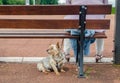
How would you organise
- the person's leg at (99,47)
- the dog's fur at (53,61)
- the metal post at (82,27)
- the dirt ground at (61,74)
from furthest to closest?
the person's leg at (99,47)
the dog's fur at (53,61)
the metal post at (82,27)
the dirt ground at (61,74)

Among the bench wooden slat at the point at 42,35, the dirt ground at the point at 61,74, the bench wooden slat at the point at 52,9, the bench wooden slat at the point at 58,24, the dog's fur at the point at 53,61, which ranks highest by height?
the bench wooden slat at the point at 52,9

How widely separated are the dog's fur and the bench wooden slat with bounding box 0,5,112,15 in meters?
0.57

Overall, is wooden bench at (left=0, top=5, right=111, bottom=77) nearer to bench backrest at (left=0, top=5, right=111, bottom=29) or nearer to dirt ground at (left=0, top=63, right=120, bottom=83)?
bench backrest at (left=0, top=5, right=111, bottom=29)

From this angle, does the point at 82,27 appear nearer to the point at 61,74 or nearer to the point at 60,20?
the point at 60,20

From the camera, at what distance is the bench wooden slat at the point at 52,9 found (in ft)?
22.7

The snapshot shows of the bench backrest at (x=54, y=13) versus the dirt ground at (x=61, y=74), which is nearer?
the dirt ground at (x=61, y=74)

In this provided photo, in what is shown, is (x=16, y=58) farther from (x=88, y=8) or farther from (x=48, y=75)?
(x=88, y=8)

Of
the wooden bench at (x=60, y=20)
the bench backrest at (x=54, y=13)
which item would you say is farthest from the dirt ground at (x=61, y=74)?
the bench backrest at (x=54, y=13)

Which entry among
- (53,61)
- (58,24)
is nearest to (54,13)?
(58,24)

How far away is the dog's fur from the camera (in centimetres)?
711

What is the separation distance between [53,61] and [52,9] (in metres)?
0.86

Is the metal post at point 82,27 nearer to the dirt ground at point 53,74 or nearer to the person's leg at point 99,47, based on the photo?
the dirt ground at point 53,74

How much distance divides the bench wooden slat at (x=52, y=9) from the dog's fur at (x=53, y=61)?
1.86 feet

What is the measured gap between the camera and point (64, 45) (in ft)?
27.0
